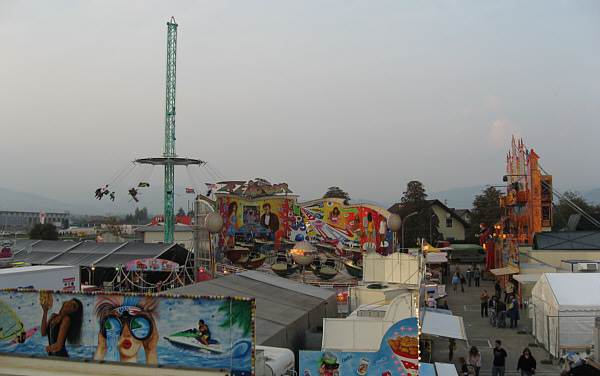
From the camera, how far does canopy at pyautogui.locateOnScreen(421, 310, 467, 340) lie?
1347 cm

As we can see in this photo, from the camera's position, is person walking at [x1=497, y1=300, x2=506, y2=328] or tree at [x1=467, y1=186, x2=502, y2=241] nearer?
person walking at [x1=497, y1=300, x2=506, y2=328]

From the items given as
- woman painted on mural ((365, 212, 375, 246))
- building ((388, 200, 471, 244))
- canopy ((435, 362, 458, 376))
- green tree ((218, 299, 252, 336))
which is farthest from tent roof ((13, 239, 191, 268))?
building ((388, 200, 471, 244))

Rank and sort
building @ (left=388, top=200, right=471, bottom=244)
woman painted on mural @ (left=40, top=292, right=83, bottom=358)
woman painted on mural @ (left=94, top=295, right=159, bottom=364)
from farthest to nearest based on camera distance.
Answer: building @ (left=388, top=200, right=471, bottom=244)
woman painted on mural @ (left=40, top=292, right=83, bottom=358)
woman painted on mural @ (left=94, top=295, right=159, bottom=364)

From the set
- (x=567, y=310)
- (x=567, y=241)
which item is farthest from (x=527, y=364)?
(x=567, y=241)

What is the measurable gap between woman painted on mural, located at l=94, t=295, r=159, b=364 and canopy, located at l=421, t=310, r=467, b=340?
769 cm

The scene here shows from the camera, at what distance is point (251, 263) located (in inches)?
1303

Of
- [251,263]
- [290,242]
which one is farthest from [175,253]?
[290,242]

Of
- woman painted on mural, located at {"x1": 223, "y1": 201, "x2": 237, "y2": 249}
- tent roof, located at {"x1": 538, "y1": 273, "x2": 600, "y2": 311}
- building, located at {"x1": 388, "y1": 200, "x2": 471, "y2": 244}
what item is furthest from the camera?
building, located at {"x1": 388, "y1": 200, "x2": 471, "y2": 244}

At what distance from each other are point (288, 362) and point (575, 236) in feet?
73.2

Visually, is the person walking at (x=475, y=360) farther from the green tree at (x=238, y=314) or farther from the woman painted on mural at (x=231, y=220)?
the woman painted on mural at (x=231, y=220)

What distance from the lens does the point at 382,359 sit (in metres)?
8.78

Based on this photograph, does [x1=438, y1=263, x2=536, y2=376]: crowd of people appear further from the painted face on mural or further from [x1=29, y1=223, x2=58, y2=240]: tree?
[x1=29, y1=223, x2=58, y2=240]: tree

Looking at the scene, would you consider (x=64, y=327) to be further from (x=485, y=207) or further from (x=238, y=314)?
(x=485, y=207)

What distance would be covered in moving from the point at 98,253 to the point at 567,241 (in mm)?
28692
